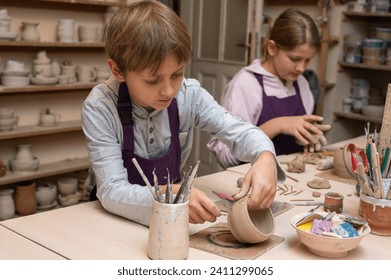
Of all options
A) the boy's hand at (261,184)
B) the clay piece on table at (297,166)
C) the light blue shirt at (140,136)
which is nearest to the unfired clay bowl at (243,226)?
the boy's hand at (261,184)

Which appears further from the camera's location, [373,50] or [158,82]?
[373,50]

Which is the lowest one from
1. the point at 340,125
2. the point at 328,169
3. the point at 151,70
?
the point at 340,125

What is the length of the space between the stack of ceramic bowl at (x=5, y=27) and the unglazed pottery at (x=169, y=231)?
261cm

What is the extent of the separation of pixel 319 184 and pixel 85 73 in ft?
8.21

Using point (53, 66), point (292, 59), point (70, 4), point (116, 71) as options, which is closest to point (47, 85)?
point (53, 66)

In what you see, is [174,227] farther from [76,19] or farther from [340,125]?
[340,125]

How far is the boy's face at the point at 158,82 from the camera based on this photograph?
1267mm

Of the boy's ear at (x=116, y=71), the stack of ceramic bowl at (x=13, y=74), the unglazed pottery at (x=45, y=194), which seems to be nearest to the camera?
the boy's ear at (x=116, y=71)

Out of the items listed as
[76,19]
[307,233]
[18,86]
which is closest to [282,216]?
[307,233]

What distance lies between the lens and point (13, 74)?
3.37 metres

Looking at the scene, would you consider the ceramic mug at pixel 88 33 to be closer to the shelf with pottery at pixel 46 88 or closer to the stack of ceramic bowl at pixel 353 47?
the shelf with pottery at pixel 46 88

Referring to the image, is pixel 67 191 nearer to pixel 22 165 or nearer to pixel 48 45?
pixel 22 165

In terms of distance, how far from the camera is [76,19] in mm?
Answer: 3871
